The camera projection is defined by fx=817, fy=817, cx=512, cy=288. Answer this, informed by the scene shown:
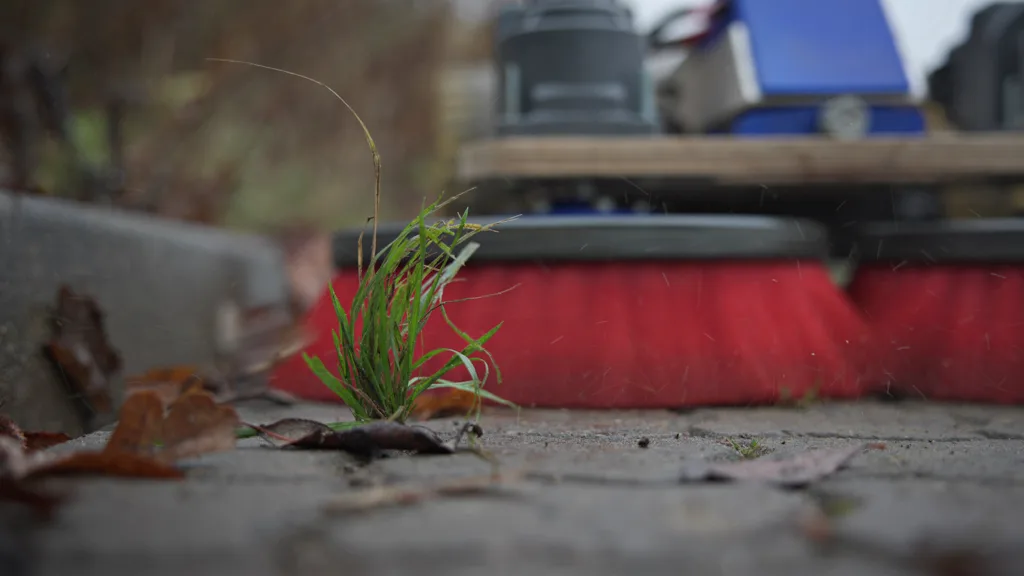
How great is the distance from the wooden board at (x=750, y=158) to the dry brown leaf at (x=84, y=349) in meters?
0.57

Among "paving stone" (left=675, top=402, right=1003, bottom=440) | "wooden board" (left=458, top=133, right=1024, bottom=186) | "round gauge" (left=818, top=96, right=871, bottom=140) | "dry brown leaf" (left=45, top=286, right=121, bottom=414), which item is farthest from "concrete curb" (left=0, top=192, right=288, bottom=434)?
"round gauge" (left=818, top=96, right=871, bottom=140)

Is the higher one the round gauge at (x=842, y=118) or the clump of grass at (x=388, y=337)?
the round gauge at (x=842, y=118)

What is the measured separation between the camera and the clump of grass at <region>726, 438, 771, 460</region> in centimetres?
66

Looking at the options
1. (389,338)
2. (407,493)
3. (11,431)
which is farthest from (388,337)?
(11,431)

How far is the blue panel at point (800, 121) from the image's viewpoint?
1381 mm

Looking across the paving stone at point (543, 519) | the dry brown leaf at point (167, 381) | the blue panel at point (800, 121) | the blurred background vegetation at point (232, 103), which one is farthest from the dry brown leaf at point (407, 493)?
the blurred background vegetation at point (232, 103)

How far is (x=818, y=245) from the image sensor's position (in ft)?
3.70

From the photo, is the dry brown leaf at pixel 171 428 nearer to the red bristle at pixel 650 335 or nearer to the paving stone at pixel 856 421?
the red bristle at pixel 650 335

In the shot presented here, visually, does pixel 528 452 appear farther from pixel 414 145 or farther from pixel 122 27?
pixel 414 145

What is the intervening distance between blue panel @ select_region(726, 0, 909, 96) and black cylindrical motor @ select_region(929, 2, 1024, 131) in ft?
0.81

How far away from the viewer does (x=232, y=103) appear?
11.5 ft

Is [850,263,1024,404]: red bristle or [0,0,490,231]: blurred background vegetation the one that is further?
[0,0,490,231]: blurred background vegetation

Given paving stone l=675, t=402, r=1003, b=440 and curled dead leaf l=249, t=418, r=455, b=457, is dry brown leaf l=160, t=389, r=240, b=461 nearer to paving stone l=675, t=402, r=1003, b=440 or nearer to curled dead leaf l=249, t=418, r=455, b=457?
curled dead leaf l=249, t=418, r=455, b=457

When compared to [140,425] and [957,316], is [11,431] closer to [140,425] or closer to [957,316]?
[140,425]
